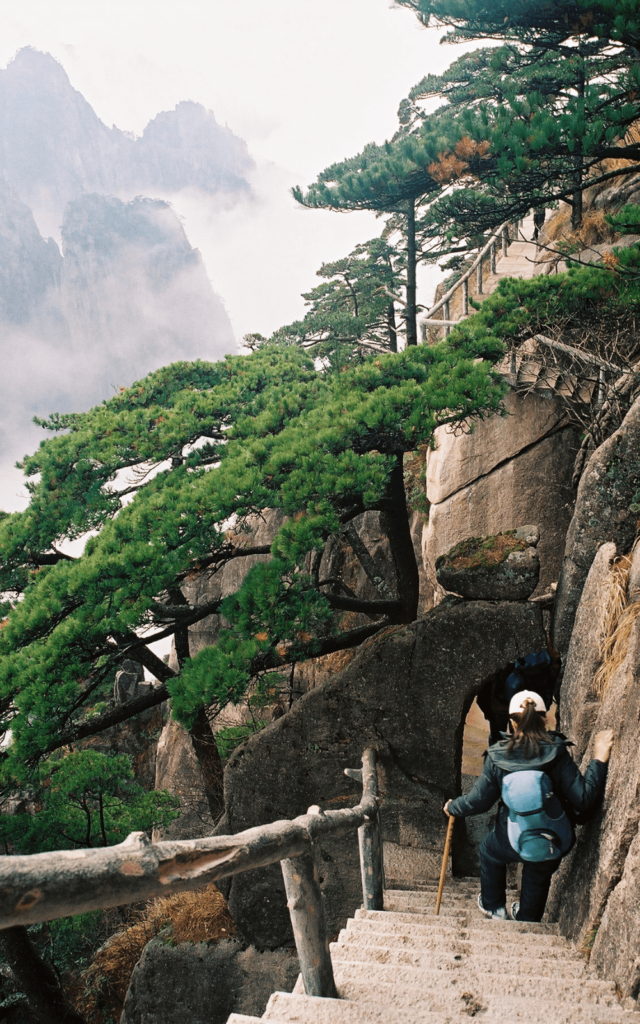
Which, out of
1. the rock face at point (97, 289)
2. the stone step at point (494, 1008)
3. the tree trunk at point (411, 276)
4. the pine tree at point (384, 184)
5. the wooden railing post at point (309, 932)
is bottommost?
the stone step at point (494, 1008)

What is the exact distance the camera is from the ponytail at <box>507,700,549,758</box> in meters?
3.22

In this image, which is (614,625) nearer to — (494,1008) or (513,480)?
(494,1008)

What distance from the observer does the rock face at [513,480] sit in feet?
28.3

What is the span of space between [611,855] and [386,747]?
3343mm

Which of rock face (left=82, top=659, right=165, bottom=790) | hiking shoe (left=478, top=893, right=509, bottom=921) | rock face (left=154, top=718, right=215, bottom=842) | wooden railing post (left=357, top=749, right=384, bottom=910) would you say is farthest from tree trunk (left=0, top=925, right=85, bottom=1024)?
rock face (left=82, top=659, right=165, bottom=790)

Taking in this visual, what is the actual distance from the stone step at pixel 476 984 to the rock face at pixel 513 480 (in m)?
6.20

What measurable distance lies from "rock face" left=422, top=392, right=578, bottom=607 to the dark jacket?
200 inches

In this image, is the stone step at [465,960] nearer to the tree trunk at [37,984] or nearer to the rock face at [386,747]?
the rock face at [386,747]

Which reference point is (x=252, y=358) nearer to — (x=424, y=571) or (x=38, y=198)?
(x=424, y=571)

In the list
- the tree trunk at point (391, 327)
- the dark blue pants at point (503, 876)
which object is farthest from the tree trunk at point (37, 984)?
the tree trunk at point (391, 327)

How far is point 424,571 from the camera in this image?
1048 centimetres

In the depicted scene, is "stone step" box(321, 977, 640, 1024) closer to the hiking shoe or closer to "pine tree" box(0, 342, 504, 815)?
the hiking shoe

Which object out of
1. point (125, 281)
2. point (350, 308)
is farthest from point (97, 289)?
point (350, 308)

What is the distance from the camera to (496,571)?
5.77 metres
